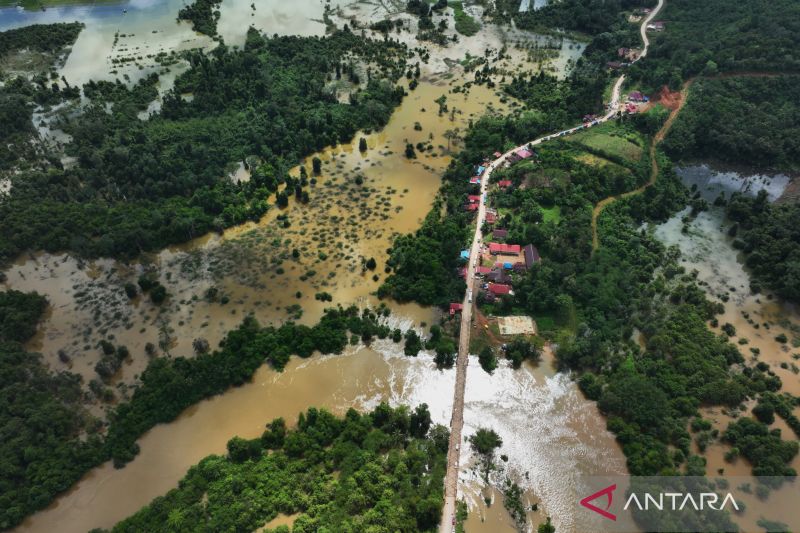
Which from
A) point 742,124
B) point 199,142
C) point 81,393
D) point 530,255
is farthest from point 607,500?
point 199,142

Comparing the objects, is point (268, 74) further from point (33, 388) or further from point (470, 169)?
point (33, 388)

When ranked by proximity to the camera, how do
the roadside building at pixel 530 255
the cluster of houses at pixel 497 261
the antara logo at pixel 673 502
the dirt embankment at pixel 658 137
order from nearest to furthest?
1. the antara logo at pixel 673 502
2. the cluster of houses at pixel 497 261
3. the roadside building at pixel 530 255
4. the dirt embankment at pixel 658 137

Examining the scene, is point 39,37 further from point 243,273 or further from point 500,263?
point 500,263

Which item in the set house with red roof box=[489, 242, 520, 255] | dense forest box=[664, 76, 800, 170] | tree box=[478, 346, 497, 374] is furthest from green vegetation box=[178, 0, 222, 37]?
dense forest box=[664, 76, 800, 170]

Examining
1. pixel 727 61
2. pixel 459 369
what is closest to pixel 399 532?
pixel 459 369

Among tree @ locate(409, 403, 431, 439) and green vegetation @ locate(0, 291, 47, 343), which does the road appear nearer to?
tree @ locate(409, 403, 431, 439)

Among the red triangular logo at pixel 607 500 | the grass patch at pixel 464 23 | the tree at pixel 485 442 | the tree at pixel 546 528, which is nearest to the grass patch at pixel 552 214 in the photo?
the tree at pixel 485 442

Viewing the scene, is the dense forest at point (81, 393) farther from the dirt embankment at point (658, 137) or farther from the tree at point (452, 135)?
the tree at point (452, 135)
